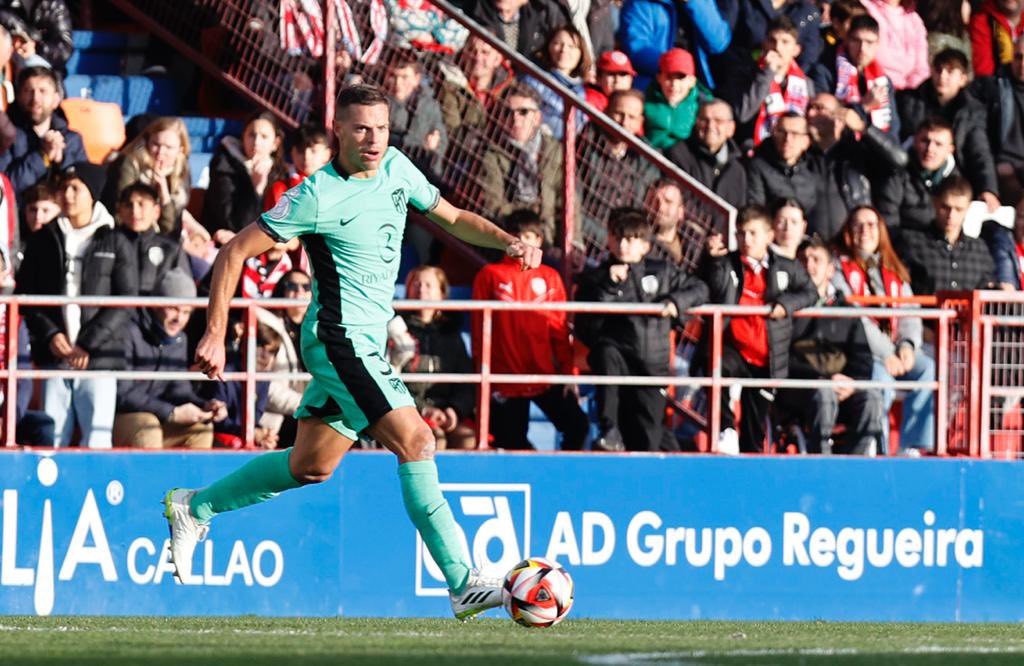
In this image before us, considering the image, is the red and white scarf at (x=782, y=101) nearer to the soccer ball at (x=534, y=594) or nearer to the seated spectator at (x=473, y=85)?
the seated spectator at (x=473, y=85)

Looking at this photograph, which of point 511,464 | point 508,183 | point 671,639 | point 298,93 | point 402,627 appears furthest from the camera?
point 298,93

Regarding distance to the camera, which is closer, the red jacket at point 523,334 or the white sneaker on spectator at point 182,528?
the white sneaker on spectator at point 182,528

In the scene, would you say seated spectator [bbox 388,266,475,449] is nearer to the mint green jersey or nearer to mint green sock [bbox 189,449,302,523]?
mint green sock [bbox 189,449,302,523]

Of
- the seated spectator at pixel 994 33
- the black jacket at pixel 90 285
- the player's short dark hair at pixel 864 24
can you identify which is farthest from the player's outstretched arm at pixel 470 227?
the seated spectator at pixel 994 33

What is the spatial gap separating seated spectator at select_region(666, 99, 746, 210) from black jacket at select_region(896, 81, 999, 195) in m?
1.58

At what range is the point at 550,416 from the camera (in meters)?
11.3

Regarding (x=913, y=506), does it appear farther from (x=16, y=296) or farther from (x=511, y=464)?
(x=16, y=296)

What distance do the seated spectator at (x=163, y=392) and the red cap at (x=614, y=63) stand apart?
4.05m

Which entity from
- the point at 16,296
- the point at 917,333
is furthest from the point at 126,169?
the point at 917,333

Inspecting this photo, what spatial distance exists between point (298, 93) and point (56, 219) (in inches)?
111

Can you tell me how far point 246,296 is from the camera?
36.2ft

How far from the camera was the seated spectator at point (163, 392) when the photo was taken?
415 inches

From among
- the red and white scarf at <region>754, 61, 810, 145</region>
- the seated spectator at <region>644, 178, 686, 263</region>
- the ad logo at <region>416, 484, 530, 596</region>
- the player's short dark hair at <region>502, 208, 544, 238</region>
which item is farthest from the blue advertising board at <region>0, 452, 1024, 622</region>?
the red and white scarf at <region>754, 61, 810, 145</region>

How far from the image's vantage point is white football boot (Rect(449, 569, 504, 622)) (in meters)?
7.59
